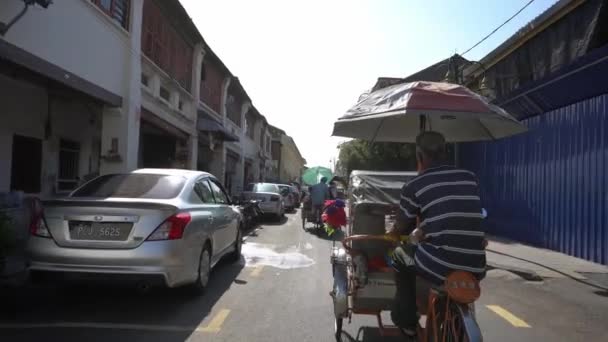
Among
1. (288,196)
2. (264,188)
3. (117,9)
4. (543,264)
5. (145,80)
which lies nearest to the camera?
(543,264)

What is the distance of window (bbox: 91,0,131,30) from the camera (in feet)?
34.9

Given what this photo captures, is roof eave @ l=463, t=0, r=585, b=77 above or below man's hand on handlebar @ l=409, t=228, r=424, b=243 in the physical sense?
above

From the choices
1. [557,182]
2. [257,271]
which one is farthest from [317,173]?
[257,271]

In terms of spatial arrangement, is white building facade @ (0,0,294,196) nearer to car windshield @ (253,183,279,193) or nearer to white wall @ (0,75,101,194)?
white wall @ (0,75,101,194)

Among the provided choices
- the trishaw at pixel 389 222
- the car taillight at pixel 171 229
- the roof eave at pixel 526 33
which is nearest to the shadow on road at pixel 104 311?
the car taillight at pixel 171 229

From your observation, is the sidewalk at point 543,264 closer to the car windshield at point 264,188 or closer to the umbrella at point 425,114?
the umbrella at point 425,114

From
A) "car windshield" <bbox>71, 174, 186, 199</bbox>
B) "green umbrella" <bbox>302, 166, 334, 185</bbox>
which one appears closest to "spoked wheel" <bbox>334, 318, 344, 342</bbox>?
"car windshield" <bbox>71, 174, 186, 199</bbox>

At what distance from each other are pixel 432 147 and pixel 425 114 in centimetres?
83

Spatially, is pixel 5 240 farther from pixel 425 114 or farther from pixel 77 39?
pixel 425 114

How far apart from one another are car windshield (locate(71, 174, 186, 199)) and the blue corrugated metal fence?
8.48 meters

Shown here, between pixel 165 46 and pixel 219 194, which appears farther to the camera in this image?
Result: pixel 165 46

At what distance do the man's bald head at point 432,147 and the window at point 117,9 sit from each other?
357 inches

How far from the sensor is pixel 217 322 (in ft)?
17.1

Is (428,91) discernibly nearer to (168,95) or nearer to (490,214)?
(490,214)
